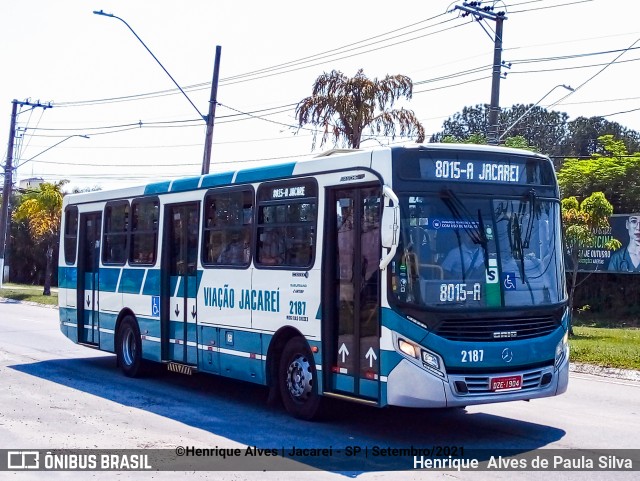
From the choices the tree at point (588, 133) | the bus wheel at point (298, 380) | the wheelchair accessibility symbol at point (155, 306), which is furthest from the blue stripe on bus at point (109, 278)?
the tree at point (588, 133)

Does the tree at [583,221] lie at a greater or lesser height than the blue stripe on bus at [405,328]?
greater

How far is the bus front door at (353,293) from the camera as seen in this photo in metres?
9.80

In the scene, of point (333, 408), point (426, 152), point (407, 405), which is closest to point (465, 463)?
point (407, 405)

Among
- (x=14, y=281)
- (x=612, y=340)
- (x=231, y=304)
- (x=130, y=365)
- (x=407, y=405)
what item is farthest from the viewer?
(x=14, y=281)

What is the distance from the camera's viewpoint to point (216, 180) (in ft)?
42.9

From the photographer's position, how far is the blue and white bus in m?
9.43

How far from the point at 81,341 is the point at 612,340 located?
11.4m

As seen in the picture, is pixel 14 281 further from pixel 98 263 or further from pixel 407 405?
pixel 407 405

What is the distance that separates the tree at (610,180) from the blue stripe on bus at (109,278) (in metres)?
21.3

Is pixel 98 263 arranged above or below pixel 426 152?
below

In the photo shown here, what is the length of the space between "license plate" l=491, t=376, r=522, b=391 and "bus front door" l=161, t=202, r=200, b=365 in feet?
17.2

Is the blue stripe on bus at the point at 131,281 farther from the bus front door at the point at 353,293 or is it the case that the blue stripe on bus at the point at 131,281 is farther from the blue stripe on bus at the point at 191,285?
the bus front door at the point at 353,293

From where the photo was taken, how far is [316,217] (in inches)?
425

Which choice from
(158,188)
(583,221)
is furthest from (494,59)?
(158,188)
